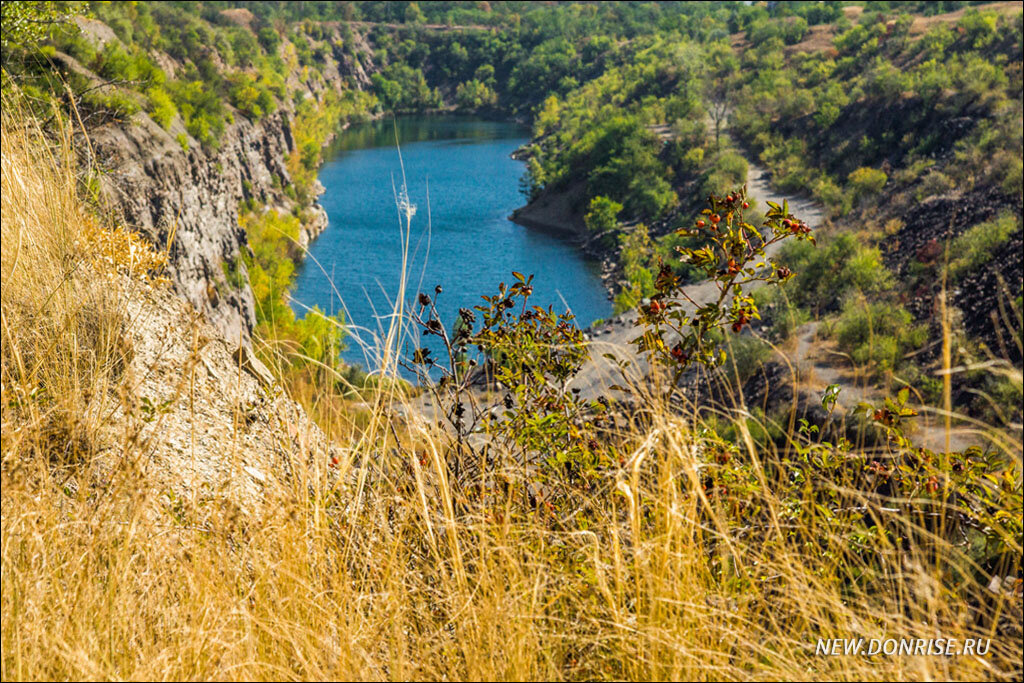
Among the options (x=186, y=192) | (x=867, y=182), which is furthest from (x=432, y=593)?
(x=867, y=182)

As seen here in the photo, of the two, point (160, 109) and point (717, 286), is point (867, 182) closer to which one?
point (160, 109)

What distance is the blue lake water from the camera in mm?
39531

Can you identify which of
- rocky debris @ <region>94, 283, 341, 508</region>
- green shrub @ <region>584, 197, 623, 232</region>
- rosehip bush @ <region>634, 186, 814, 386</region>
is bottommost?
green shrub @ <region>584, 197, 623, 232</region>

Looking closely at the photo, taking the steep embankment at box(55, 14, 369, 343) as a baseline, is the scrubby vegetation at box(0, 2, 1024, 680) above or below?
above

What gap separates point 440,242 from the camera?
161ft

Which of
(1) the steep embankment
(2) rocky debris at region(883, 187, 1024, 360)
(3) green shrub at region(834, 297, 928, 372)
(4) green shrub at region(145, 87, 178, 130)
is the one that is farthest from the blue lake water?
(2) rocky debris at region(883, 187, 1024, 360)

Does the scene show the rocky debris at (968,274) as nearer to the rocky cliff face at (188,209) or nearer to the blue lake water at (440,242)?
the blue lake water at (440,242)

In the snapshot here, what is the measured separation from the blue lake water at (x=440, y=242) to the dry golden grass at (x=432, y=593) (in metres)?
21.0

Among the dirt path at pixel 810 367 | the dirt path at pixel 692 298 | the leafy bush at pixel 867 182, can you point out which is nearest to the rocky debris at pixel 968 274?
the dirt path at pixel 810 367

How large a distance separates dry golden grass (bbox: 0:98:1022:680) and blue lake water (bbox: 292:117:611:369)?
2098 cm

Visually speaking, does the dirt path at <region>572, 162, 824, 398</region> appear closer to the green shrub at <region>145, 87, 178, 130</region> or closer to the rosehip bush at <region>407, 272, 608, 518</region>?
the rosehip bush at <region>407, 272, 608, 518</region>

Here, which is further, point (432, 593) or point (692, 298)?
point (692, 298)

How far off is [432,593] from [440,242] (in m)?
47.4

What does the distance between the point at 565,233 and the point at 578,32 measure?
8302cm
